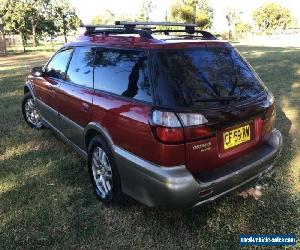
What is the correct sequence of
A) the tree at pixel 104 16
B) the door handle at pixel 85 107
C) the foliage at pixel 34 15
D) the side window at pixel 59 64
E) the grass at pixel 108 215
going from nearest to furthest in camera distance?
the grass at pixel 108 215, the door handle at pixel 85 107, the side window at pixel 59 64, the foliage at pixel 34 15, the tree at pixel 104 16

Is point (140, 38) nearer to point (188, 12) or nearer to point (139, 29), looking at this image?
point (139, 29)

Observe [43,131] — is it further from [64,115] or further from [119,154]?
[119,154]

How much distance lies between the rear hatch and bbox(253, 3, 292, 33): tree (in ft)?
282

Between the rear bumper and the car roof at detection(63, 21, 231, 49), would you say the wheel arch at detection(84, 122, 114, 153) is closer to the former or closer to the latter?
the rear bumper

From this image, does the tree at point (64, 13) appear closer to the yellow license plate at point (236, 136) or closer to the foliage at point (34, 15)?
the foliage at point (34, 15)

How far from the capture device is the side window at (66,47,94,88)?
162 inches

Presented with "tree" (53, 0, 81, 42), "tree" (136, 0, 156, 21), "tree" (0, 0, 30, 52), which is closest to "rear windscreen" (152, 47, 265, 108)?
"tree" (0, 0, 30, 52)

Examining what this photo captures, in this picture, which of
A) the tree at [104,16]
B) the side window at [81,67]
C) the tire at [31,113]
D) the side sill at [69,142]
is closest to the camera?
the side window at [81,67]

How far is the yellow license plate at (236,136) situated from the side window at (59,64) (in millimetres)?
2490

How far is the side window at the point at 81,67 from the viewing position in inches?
162

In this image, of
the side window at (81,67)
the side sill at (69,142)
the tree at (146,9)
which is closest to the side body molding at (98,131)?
the side sill at (69,142)

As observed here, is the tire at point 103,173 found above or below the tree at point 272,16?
below

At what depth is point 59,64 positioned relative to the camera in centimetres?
507

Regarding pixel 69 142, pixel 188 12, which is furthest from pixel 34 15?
pixel 69 142
